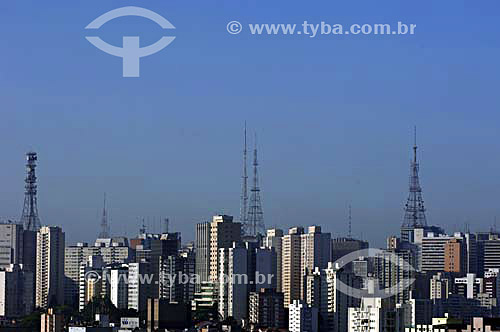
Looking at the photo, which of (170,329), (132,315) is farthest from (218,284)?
(170,329)

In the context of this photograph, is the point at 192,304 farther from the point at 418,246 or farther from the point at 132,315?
the point at 418,246

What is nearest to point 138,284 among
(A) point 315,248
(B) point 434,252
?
(A) point 315,248

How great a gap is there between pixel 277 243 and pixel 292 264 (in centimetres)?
79

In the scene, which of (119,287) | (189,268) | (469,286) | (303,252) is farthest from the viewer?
(303,252)

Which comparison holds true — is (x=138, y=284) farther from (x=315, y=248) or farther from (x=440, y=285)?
(x=440, y=285)

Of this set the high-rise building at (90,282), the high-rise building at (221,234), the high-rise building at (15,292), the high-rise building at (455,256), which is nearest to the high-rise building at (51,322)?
the high-rise building at (90,282)

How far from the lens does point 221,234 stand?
26.9m

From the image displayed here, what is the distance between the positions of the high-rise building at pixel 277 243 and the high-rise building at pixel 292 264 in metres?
0.05

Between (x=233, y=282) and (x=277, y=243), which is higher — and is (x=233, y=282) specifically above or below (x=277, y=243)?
below

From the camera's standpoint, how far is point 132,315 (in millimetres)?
22078

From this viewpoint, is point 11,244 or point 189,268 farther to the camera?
point 11,244

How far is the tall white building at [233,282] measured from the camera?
2364 centimetres

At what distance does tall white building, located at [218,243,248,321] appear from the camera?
23641mm

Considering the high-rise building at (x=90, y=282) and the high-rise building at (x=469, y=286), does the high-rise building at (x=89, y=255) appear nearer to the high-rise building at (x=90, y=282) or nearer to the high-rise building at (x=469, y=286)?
the high-rise building at (x=90, y=282)
